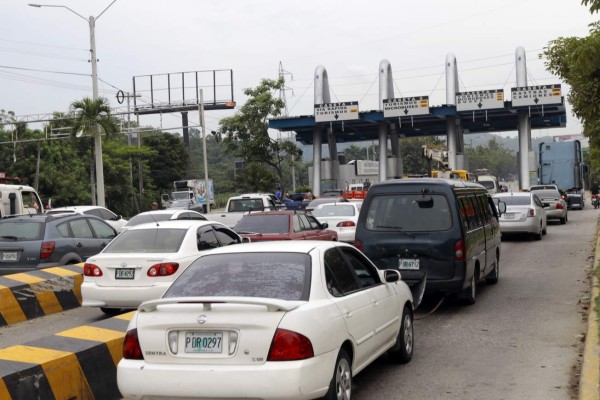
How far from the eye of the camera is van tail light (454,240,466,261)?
37.2 ft

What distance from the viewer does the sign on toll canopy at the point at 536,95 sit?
53.7m

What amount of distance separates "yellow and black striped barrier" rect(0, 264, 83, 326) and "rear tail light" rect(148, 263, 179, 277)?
95.7 inches

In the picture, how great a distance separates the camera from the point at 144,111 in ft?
243

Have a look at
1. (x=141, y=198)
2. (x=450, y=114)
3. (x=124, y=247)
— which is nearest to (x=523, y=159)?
(x=450, y=114)

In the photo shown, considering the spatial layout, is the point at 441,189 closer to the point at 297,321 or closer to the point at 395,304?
the point at 395,304

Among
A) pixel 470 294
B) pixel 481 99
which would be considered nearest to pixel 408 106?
pixel 481 99

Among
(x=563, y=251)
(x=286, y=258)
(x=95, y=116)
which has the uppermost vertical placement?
(x=95, y=116)

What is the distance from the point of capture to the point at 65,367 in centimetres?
641

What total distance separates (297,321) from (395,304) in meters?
2.48

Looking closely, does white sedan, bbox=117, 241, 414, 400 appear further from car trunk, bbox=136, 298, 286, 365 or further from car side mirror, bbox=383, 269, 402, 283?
car side mirror, bbox=383, 269, 402, 283

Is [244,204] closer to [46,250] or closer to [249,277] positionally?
[46,250]

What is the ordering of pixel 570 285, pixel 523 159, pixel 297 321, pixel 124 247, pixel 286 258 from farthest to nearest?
pixel 523 159 < pixel 570 285 < pixel 124 247 < pixel 286 258 < pixel 297 321

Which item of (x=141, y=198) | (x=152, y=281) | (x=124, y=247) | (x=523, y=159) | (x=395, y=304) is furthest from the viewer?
(x=141, y=198)

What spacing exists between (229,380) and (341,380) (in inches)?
42.2
